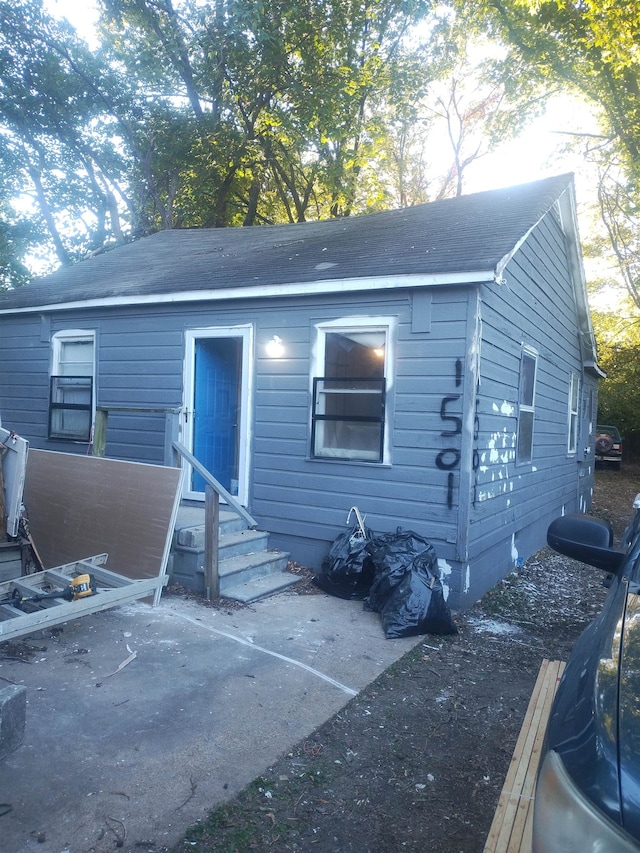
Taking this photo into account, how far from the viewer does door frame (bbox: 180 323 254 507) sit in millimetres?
6945

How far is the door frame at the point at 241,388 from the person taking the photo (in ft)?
22.8

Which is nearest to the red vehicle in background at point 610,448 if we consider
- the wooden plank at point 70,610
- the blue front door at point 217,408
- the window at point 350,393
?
the blue front door at point 217,408

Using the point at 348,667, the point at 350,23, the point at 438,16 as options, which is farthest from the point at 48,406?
the point at 438,16

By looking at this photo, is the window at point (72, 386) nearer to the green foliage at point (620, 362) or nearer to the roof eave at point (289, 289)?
the roof eave at point (289, 289)

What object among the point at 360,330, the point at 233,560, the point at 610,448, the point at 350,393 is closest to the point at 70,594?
the point at 233,560

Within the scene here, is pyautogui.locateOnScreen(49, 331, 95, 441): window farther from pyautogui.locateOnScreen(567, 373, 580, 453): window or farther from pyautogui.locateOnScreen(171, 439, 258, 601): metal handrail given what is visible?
pyautogui.locateOnScreen(567, 373, 580, 453): window

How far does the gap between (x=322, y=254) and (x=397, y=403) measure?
2433 millimetres

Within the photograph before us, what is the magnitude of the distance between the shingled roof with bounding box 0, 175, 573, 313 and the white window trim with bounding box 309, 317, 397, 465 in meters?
0.46

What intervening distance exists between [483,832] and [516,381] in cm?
546

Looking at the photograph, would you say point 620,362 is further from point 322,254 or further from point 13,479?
point 13,479

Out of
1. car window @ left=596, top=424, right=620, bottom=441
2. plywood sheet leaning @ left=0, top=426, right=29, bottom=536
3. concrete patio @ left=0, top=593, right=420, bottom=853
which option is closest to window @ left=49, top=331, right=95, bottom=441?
plywood sheet leaning @ left=0, top=426, right=29, bottom=536

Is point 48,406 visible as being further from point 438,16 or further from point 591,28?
point 438,16

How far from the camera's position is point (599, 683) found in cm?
154

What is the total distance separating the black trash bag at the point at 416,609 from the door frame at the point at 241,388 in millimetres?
2417
